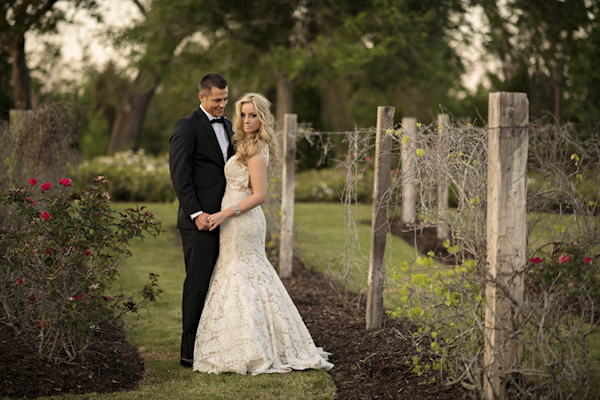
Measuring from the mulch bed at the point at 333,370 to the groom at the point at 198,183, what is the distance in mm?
598

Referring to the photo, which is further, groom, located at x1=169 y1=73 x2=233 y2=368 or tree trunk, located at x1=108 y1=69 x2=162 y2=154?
tree trunk, located at x1=108 y1=69 x2=162 y2=154

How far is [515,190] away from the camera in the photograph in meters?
3.06

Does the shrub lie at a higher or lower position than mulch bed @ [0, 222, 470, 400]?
higher

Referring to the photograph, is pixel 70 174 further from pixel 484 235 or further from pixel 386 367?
pixel 484 235

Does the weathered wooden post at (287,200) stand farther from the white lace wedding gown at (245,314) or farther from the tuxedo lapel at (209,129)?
the tuxedo lapel at (209,129)

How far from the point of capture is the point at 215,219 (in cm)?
404

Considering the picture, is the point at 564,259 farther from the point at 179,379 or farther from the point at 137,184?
the point at 137,184

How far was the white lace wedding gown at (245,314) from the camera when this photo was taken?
4.02m

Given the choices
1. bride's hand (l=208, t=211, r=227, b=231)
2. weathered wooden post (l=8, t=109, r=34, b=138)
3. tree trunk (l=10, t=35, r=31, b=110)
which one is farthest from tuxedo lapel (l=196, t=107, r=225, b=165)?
tree trunk (l=10, t=35, r=31, b=110)

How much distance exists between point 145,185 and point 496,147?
12.9m

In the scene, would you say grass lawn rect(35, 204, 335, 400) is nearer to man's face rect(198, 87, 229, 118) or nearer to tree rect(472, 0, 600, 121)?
man's face rect(198, 87, 229, 118)

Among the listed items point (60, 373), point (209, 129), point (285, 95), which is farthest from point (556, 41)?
A: point (60, 373)

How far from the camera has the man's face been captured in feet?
13.4

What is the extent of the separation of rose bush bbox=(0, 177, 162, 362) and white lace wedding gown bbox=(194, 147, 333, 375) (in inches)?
21.0
